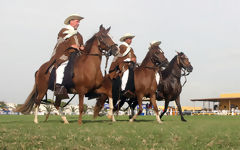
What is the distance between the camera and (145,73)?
12883 millimetres

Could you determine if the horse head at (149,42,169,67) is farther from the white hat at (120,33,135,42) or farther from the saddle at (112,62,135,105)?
the white hat at (120,33,135,42)

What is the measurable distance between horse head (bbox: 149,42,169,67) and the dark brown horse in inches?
62.8

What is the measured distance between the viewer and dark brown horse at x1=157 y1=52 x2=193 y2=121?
1420 centimetres

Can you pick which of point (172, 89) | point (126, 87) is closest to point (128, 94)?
point (126, 87)

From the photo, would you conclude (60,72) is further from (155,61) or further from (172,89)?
(172,89)

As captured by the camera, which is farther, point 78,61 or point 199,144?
point 78,61

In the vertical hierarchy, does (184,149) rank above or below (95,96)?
below

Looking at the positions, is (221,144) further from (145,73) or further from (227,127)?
(145,73)

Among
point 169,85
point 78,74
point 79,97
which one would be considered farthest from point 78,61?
point 169,85

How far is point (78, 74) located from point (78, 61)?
49cm

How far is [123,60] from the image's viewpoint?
13883 mm

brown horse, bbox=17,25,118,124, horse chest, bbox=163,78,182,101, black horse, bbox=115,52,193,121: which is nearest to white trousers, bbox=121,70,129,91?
black horse, bbox=115,52,193,121

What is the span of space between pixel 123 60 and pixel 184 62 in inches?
112

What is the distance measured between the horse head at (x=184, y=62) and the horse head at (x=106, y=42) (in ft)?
14.5
